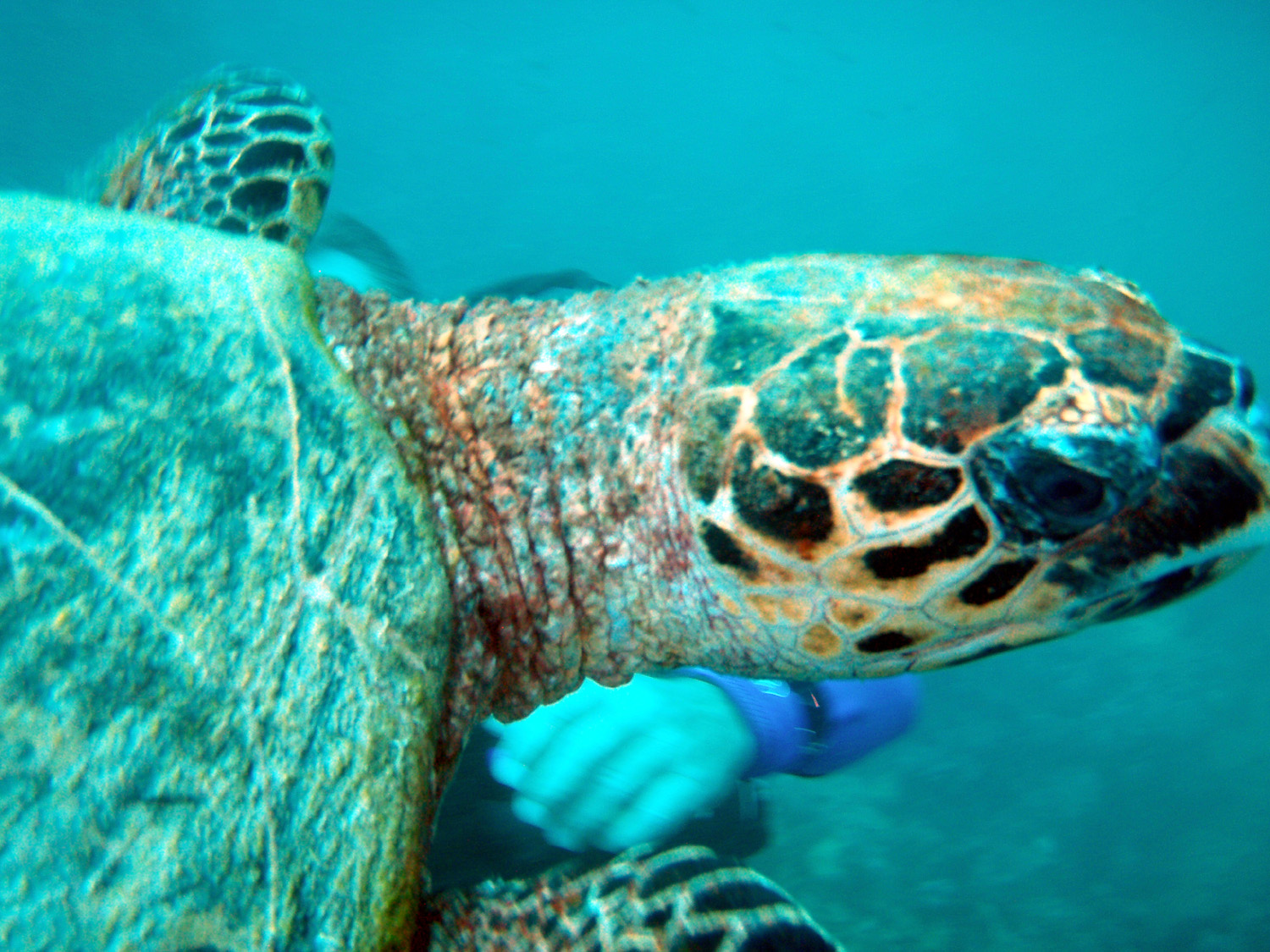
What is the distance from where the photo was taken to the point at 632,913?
3.87 ft

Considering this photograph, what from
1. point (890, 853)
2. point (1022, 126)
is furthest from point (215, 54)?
point (1022, 126)

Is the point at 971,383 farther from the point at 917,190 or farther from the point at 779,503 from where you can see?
the point at 917,190

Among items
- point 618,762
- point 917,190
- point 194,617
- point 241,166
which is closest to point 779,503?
point 194,617

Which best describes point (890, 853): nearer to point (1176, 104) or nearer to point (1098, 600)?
point (1098, 600)

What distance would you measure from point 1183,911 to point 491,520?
7.70 meters

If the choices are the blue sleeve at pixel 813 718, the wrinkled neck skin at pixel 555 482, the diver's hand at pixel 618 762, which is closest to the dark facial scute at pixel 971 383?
the wrinkled neck skin at pixel 555 482

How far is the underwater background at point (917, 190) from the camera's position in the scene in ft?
21.0

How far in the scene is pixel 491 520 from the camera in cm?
124

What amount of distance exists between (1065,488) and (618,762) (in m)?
1.80

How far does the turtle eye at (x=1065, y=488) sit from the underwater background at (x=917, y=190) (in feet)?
4.56

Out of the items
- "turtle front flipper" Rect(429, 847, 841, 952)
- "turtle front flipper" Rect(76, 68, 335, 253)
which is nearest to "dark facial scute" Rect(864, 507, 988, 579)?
"turtle front flipper" Rect(429, 847, 841, 952)

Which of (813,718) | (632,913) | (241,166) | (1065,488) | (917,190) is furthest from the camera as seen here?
(917,190)

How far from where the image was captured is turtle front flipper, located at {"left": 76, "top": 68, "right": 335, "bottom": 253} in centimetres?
209

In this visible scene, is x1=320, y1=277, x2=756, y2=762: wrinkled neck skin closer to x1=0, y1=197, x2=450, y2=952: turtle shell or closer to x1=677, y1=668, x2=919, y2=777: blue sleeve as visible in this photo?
x1=0, y1=197, x2=450, y2=952: turtle shell
